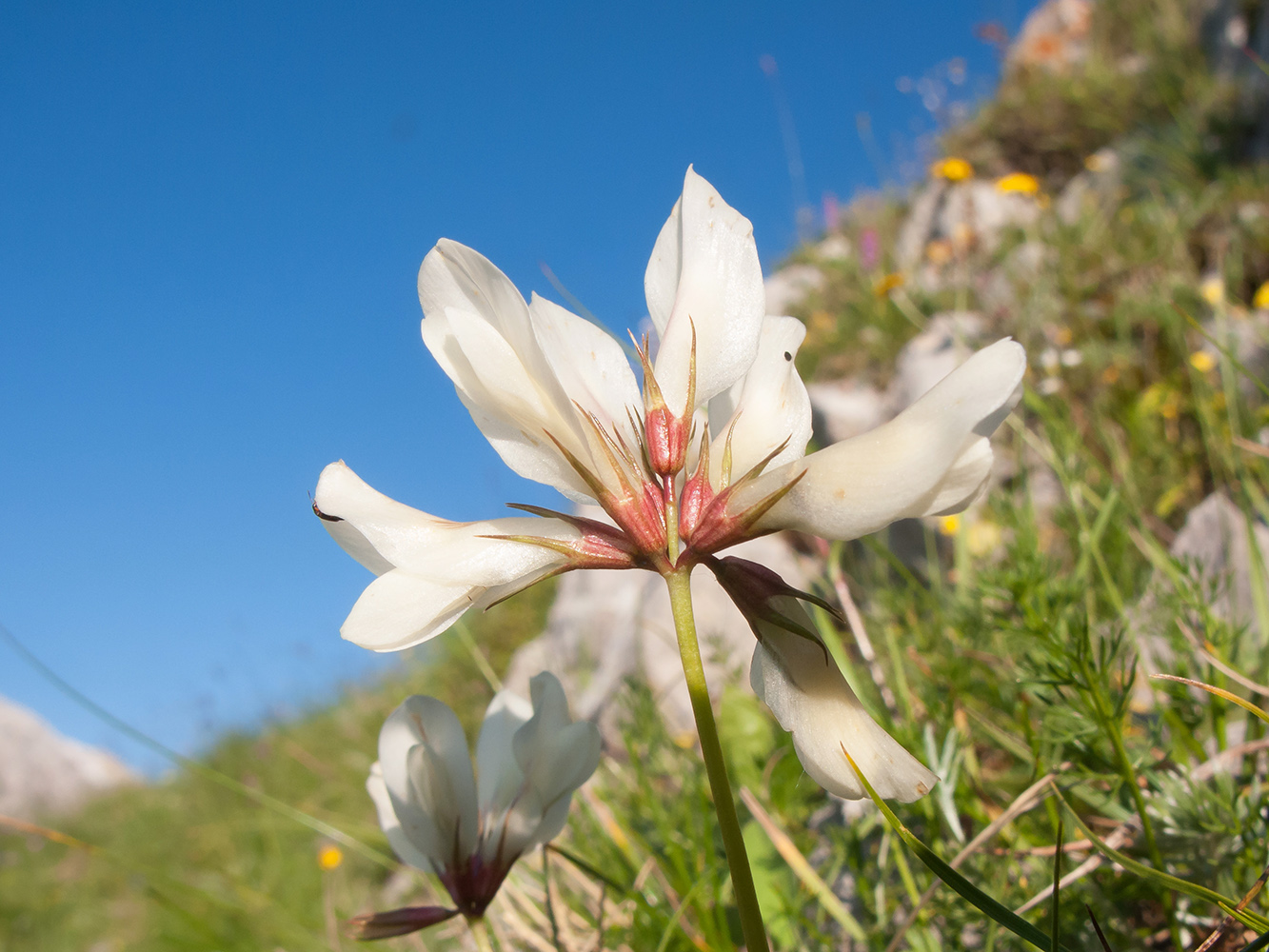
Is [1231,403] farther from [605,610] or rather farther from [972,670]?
[605,610]

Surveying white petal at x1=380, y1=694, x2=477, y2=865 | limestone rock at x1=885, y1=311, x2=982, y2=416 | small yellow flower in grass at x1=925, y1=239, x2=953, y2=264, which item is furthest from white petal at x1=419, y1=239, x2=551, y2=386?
small yellow flower in grass at x1=925, y1=239, x2=953, y2=264

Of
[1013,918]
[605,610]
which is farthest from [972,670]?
[605,610]

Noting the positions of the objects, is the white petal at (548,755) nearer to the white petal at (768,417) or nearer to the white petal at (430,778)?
the white petal at (430,778)

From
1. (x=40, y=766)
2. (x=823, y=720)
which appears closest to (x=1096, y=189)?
(x=823, y=720)

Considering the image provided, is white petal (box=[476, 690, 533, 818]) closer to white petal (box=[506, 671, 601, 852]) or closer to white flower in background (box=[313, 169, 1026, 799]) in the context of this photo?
white petal (box=[506, 671, 601, 852])

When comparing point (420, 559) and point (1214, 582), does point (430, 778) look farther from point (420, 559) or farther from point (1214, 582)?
point (1214, 582)
